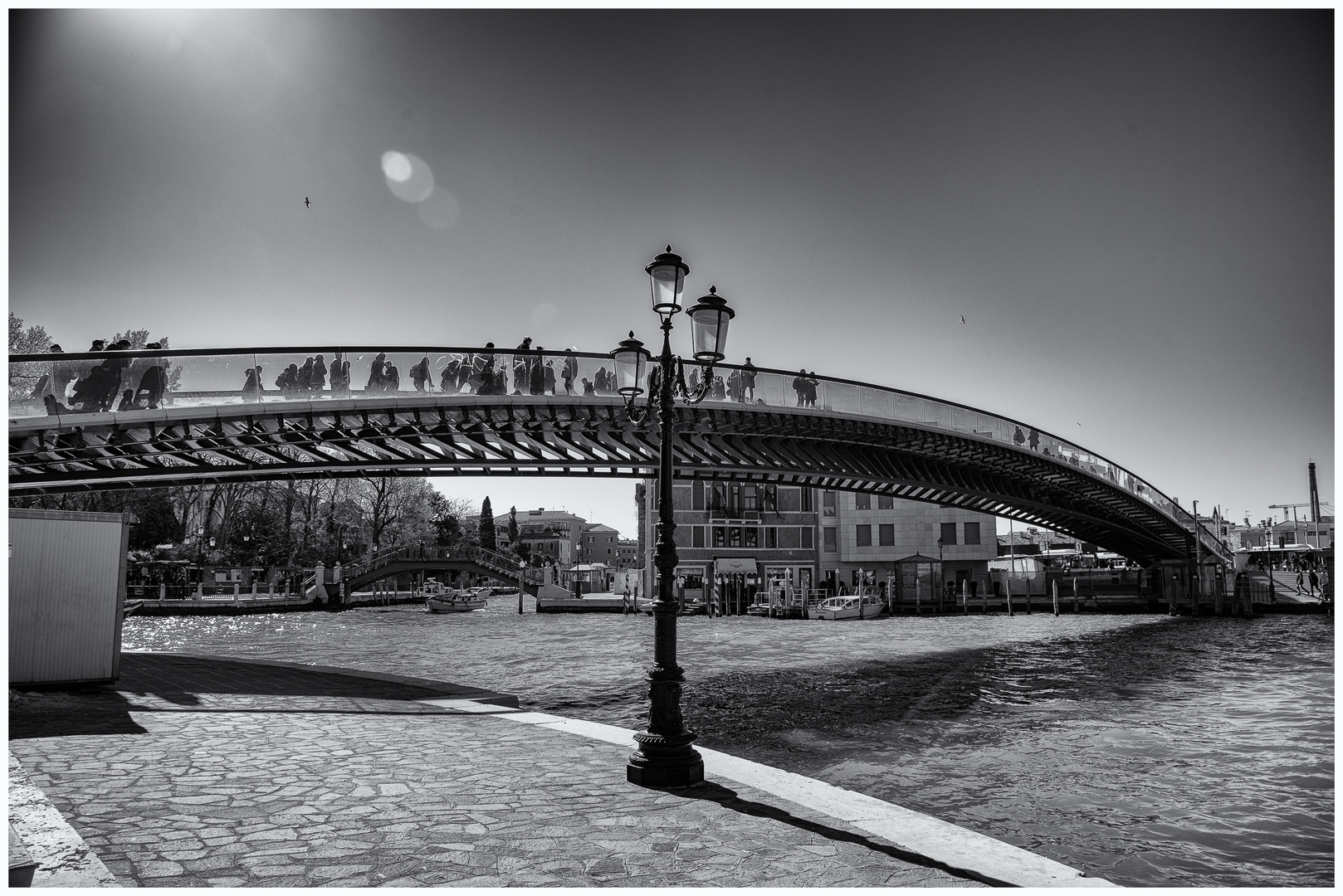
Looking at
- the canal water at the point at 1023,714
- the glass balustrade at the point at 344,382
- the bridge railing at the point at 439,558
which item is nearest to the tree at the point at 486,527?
the bridge railing at the point at 439,558

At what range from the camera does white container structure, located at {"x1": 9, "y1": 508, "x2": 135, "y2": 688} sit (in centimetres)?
1091

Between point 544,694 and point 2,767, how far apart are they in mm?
10774

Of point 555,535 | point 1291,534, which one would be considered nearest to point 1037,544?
point 1291,534

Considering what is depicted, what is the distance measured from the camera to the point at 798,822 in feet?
18.0

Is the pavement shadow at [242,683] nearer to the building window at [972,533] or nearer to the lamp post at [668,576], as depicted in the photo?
the lamp post at [668,576]

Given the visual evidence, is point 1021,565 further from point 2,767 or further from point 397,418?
point 2,767

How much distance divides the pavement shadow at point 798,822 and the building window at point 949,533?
47.9 m

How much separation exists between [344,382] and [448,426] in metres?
2.47

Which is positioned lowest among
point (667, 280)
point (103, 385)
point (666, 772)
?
point (666, 772)

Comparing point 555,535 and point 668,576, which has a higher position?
point 555,535

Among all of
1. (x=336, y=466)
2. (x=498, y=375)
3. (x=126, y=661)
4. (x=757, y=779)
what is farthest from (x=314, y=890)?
(x=336, y=466)

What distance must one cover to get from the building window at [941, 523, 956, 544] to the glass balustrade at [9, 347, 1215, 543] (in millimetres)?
29869

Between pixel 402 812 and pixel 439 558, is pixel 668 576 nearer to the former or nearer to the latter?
Result: pixel 402 812

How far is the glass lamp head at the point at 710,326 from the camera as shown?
7.48 meters
